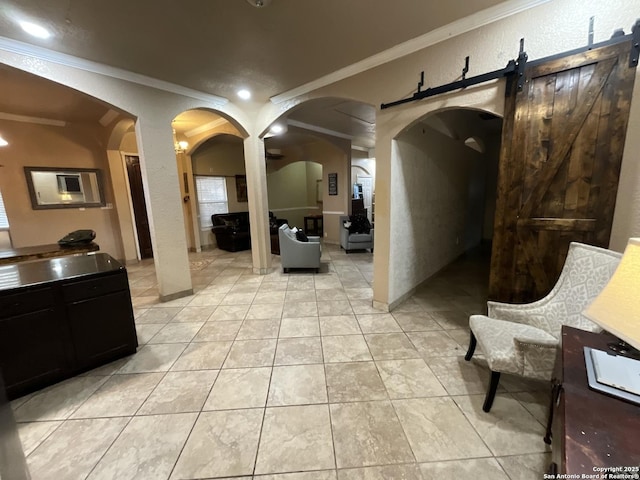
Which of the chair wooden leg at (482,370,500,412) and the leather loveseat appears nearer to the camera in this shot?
the chair wooden leg at (482,370,500,412)

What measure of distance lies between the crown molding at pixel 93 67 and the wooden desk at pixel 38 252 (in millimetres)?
2140

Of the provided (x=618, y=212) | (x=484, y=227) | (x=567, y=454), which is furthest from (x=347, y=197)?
(x=567, y=454)

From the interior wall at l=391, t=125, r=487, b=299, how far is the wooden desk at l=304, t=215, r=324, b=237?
448 cm

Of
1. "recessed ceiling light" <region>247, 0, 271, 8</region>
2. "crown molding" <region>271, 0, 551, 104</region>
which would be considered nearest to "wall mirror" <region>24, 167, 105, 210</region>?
"crown molding" <region>271, 0, 551, 104</region>

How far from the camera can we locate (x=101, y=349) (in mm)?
2066

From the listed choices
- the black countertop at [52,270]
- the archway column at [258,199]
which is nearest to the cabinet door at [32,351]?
the black countertop at [52,270]

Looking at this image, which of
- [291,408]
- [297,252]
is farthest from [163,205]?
[291,408]

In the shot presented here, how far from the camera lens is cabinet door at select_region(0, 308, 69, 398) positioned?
1.69m

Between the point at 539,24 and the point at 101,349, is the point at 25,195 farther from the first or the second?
the point at 539,24

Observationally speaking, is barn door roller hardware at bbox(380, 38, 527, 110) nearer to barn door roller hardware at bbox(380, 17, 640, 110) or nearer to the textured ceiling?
barn door roller hardware at bbox(380, 17, 640, 110)

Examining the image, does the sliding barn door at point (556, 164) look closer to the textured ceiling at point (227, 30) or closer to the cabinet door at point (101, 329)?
the textured ceiling at point (227, 30)

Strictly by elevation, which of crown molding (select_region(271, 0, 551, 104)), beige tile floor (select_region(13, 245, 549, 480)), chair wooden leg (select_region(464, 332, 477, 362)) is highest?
crown molding (select_region(271, 0, 551, 104))

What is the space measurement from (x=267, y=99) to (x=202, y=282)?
10.0 ft

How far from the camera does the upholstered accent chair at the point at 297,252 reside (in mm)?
4402
